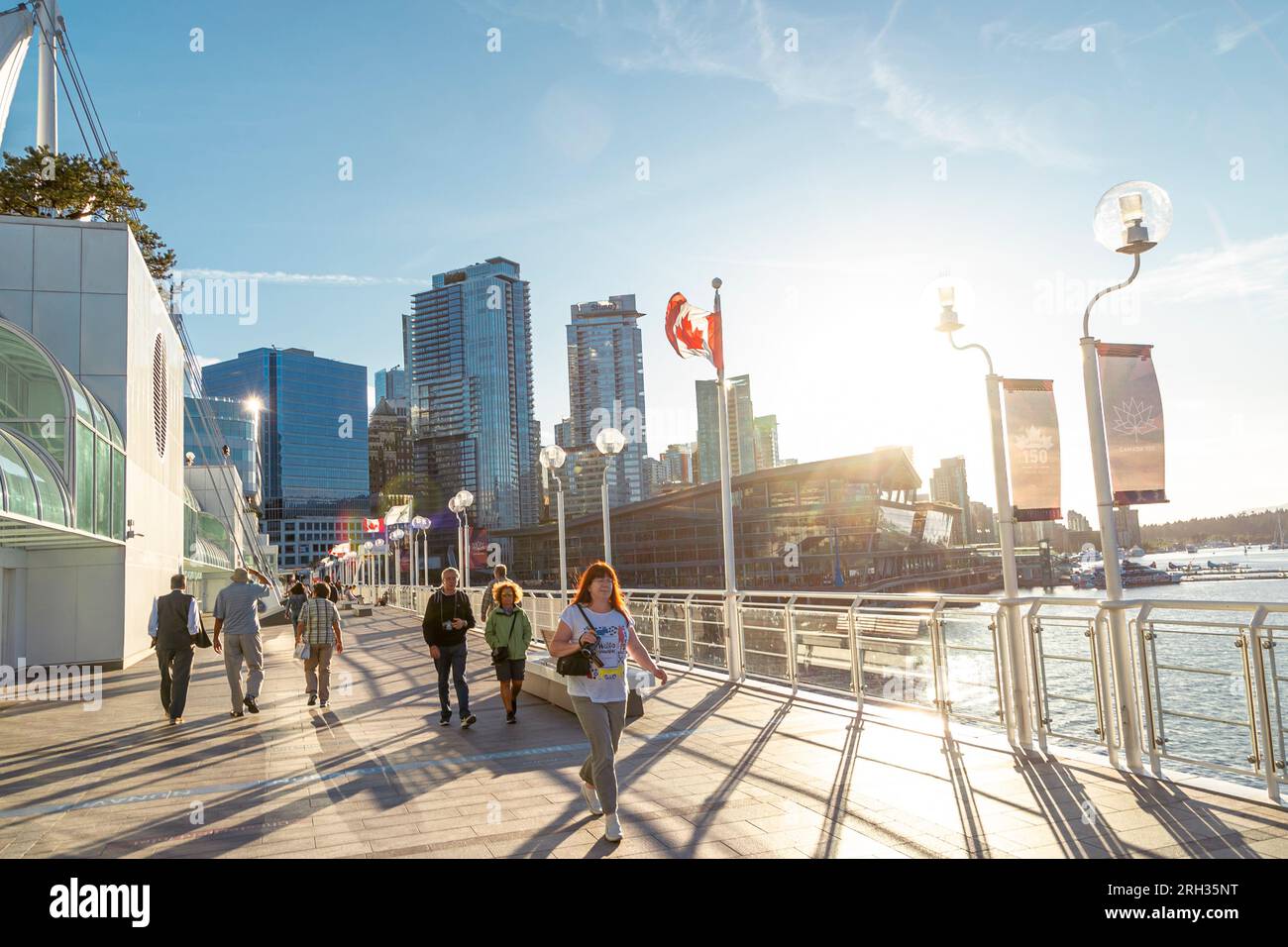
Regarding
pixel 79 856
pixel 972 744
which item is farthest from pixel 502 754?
pixel 972 744

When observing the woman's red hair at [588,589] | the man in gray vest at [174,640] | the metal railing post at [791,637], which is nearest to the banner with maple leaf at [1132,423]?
the woman's red hair at [588,589]

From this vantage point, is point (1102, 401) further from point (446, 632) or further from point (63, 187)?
point (63, 187)

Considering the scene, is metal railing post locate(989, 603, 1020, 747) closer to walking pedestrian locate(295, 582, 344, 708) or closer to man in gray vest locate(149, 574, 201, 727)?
walking pedestrian locate(295, 582, 344, 708)

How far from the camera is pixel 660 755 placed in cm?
802

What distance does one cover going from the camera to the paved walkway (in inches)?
211

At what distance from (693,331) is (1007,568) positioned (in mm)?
7365

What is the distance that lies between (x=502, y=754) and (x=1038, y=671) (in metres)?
4.82

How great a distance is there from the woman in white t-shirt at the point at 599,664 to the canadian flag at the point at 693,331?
28.3ft

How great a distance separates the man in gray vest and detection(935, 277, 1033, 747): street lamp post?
9.32m

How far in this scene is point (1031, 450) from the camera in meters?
8.07

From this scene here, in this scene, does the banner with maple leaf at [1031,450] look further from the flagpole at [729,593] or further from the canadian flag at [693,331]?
the canadian flag at [693,331]

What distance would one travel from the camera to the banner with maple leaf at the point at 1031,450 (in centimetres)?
802

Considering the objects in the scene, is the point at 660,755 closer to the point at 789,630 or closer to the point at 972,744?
the point at 972,744

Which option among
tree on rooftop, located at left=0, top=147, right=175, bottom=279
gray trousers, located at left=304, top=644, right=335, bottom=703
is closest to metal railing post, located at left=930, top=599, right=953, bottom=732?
gray trousers, located at left=304, top=644, right=335, bottom=703
